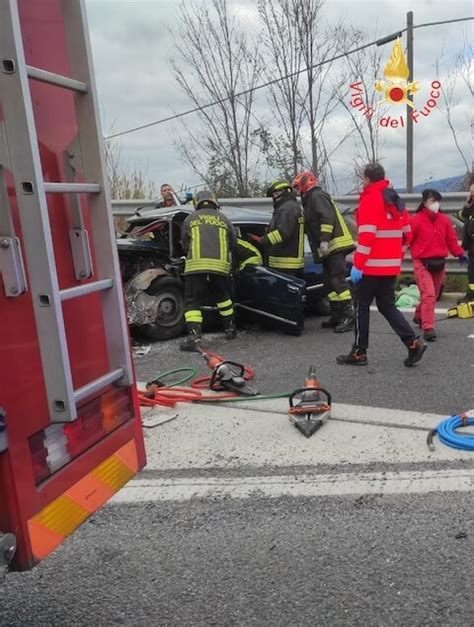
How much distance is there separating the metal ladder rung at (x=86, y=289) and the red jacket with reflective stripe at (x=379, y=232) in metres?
3.90

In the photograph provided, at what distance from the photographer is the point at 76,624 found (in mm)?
2543

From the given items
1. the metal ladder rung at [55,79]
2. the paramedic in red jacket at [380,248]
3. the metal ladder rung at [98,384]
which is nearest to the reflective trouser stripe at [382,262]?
the paramedic in red jacket at [380,248]

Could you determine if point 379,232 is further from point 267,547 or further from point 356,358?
point 267,547

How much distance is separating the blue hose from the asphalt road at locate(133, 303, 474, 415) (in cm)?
38

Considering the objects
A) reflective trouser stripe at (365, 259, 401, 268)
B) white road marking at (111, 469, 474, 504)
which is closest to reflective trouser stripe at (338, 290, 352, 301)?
reflective trouser stripe at (365, 259, 401, 268)

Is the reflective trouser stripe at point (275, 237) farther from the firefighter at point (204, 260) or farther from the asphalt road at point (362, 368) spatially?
the asphalt road at point (362, 368)

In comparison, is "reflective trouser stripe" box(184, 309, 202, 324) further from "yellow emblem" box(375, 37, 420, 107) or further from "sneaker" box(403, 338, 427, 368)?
"yellow emblem" box(375, 37, 420, 107)

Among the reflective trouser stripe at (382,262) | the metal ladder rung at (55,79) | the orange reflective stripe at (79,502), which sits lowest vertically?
the orange reflective stripe at (79,502)

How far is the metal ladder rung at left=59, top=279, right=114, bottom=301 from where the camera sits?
190 cm

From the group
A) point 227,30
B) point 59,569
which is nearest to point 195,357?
point 59,569

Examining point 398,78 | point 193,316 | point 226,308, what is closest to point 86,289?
point 193,316

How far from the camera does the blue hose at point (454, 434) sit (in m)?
3.95

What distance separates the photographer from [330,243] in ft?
24.8

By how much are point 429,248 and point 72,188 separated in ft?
18.7
